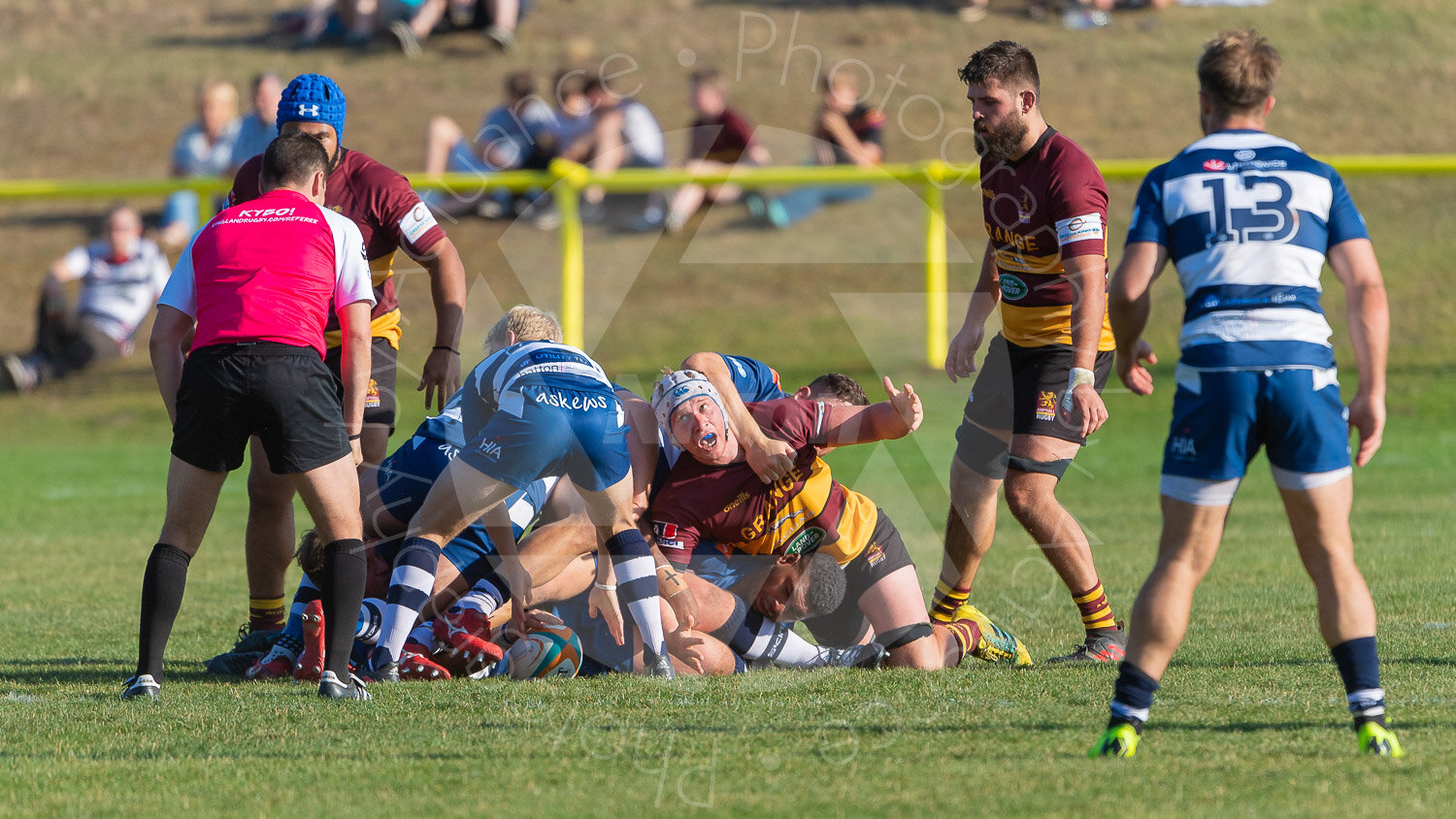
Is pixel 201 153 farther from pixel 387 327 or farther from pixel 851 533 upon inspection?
pixel 851 533

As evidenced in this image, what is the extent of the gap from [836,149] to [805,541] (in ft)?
31.8

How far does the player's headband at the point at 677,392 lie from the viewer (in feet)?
17.3

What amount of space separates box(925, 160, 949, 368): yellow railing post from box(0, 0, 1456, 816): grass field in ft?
0.96

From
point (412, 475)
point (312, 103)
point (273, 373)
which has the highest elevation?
point (312, 103)

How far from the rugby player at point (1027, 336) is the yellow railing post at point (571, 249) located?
26.4 feet

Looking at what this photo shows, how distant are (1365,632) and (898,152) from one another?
541 inches

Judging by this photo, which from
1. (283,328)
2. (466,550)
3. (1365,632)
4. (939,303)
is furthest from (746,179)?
(1365,632)

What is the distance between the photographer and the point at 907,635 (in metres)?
5.41

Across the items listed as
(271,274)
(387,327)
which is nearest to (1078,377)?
(271,274)

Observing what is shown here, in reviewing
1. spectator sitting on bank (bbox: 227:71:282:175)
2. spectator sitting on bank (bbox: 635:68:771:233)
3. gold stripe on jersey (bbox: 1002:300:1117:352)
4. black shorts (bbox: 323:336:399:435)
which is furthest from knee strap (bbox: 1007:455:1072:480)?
spectator sitting on bank (bbox: 227:71:282:175)

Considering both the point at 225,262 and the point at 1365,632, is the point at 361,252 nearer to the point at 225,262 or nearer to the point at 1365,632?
the point at 225,262

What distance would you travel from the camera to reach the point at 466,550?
229 inches

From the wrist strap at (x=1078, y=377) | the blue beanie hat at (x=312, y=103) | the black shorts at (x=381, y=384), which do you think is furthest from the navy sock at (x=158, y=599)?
the wrist strap at (x=1078, y=377)

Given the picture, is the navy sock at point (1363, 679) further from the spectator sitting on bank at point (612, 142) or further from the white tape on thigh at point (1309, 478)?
the spectator sitting on bank at point (612, 142)
